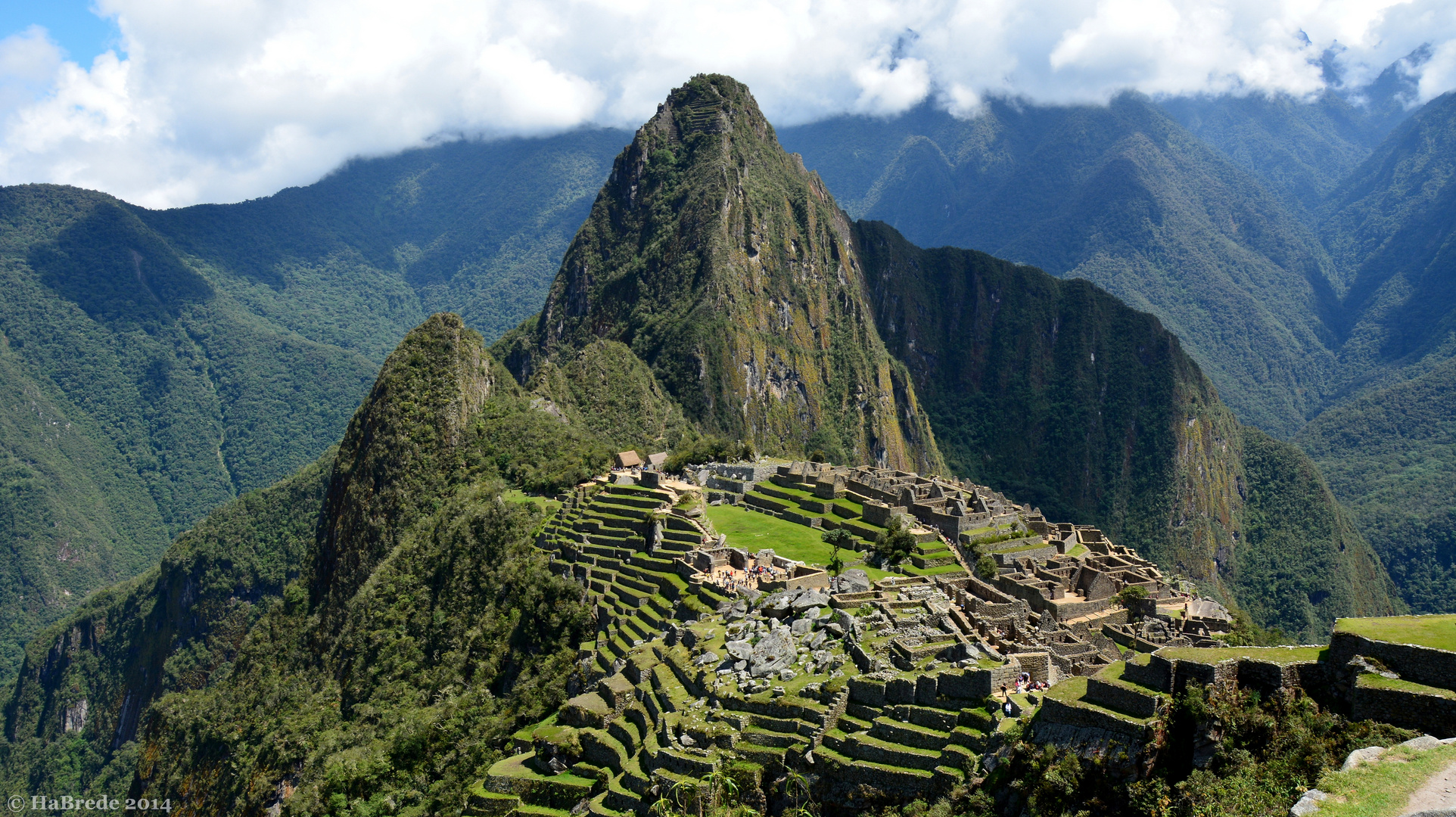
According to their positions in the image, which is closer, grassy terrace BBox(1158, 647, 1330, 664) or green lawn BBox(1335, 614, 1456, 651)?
green lawn BBox(1335, 614, 1456, 651)

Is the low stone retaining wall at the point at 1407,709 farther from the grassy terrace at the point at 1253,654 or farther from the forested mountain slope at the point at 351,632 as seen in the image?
the forested mountain slope at the point at 351,632

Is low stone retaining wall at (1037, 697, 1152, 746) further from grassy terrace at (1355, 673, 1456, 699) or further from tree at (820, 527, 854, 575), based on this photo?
tree at (820, 527, 854, 575)

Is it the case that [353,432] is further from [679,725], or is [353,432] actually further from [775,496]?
[679,725]

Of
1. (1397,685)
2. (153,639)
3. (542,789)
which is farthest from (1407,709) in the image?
(153,639)

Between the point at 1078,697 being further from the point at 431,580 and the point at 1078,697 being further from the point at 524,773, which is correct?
the point at 431,580

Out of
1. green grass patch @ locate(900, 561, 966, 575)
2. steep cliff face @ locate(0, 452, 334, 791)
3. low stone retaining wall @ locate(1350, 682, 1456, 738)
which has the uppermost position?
green grass patch @ locate(900, 561, 966, 575)

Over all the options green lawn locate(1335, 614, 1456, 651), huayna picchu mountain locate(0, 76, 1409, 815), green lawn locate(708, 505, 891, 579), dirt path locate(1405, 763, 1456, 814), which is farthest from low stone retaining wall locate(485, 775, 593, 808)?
dirt path locate(1405, 763, 1456, 814)
